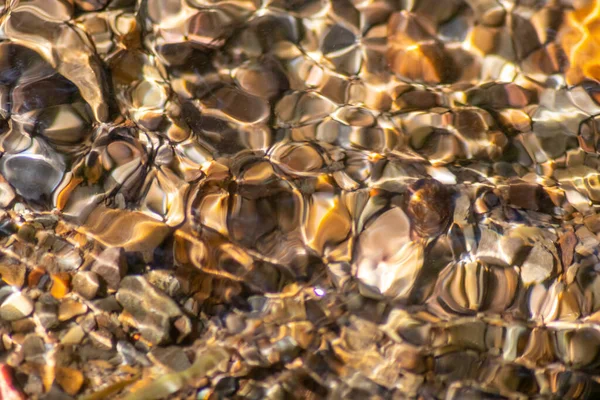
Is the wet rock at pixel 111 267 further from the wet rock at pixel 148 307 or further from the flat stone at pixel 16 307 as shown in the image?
the flat stone at pixel 16 307

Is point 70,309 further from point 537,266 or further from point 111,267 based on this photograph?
point 537,266

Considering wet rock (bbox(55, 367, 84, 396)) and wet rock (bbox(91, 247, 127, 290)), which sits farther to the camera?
wet rock (bbox(91, 247, 127, 290))

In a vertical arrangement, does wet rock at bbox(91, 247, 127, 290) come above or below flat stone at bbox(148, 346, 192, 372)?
above

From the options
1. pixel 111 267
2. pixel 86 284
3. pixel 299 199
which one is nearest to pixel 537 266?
pixel 299 199

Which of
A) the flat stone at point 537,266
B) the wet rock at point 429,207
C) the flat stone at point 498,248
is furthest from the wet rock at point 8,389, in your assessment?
the flat stone at point 537,266

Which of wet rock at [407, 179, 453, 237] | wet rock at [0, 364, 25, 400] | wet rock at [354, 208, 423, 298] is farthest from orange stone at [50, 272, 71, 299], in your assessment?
wet rock at [407, 179, 453, 237]

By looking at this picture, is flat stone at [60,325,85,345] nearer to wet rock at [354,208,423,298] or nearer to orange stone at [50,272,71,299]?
orange stone at [50,272,71,299]

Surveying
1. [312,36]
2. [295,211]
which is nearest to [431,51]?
[312,36]

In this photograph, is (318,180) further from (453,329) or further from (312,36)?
(453,329)

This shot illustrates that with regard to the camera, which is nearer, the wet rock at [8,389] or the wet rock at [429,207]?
the wet rock at [8,389]
